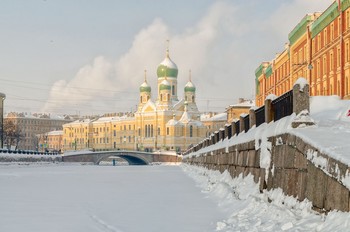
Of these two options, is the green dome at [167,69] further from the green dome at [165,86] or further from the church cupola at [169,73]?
the green dome at [165,86]

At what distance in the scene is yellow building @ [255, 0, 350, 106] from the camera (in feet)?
165

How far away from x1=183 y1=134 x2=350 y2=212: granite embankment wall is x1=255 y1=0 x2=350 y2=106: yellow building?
3207 cm

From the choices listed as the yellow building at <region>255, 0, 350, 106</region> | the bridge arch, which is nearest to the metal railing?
the yellow building at <region>255, 0, 350, 106</region>

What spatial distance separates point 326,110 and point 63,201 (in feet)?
25.0

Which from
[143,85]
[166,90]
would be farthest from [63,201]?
[143,85]

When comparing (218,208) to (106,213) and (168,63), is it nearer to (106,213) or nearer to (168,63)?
(106,213)

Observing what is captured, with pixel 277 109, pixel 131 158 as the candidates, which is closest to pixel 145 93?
pixel 131 158

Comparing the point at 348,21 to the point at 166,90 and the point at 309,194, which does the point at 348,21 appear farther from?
the point at 166,90

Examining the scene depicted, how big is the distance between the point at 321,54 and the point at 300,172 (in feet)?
161

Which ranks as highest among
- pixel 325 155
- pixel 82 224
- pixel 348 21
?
pixel 348 21

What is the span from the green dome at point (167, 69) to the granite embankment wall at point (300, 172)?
136 metres

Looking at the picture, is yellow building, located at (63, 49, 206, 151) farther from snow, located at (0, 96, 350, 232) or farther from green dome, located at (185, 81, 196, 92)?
snow, located at (0, 96, 350, 232)

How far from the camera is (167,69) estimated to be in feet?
501

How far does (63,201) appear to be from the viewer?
1599cm
